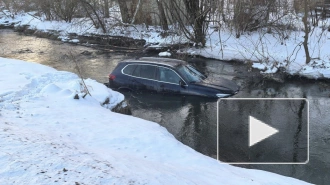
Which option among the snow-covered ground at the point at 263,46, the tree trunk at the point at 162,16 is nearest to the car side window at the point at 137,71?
the snow-covered ground at the point at 263,46

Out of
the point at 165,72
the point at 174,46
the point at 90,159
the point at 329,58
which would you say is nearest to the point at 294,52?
the point at 329,58

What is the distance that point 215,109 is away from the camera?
444 inches

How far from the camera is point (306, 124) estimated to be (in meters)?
10.2

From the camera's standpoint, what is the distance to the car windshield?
11.7 m

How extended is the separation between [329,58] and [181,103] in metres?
9.79

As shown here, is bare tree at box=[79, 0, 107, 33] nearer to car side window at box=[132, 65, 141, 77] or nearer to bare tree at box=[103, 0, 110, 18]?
bare tree at box=[103, 0, 110, 18]

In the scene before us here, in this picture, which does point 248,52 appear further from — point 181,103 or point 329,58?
point 181,103

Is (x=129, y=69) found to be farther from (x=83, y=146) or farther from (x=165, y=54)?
(x=165, y=54)

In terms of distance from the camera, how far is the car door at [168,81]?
11.6m

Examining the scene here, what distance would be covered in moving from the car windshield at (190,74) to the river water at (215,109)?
28.4 inches
